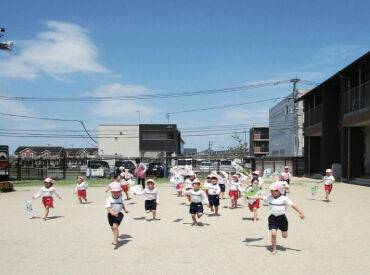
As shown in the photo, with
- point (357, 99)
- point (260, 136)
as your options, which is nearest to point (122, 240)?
point (357, 99)

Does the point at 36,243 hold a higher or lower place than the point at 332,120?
lower

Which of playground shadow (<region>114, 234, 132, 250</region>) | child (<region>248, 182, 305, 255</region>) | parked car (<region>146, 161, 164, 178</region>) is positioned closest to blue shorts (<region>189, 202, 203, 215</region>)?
playground shadow (<region>114, 234, 132, 250</region>)

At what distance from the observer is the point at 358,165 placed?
87.2ft

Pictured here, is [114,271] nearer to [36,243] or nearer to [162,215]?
[36,243]

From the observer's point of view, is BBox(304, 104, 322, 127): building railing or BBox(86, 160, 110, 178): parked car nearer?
BBox(304, 104, 322, 127): building railing

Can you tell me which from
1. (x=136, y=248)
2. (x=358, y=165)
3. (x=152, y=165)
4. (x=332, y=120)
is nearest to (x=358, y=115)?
(x=358, y=165)

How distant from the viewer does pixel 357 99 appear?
23969mm

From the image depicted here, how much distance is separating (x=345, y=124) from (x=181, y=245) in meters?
21.0

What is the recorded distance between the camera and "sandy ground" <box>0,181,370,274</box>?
6.01 meters

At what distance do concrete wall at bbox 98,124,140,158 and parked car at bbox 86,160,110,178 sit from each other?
1112 inches

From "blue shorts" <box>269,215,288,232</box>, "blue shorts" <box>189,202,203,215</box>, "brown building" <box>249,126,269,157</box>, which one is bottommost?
"blue shorts" <box>189,202,203,215</box>

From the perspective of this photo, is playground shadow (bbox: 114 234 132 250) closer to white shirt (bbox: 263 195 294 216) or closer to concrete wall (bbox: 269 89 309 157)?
white shirt (bbox: 263 195 294 216)

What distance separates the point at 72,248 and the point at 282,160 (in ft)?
105

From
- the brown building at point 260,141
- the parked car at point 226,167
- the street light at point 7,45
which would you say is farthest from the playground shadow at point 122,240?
the brown building at point 260,141
